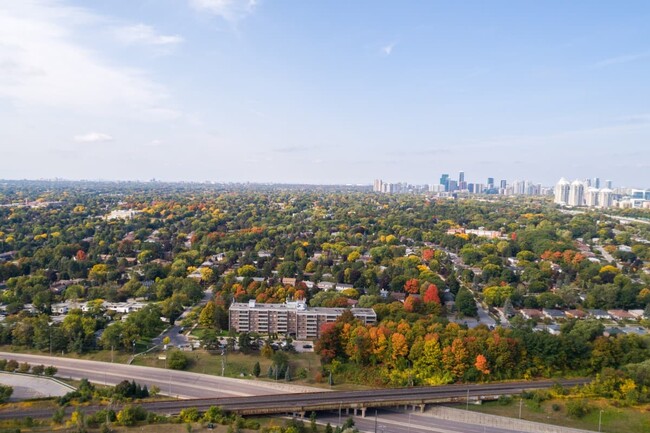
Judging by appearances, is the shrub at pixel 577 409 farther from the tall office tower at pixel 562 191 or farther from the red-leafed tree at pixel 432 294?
the tall office tower at pixel 562 191

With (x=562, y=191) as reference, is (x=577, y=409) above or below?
below

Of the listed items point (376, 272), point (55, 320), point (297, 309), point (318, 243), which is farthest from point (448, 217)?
point (55, 320)

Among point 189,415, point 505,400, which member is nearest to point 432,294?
point 505,400

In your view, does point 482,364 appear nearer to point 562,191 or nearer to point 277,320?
point 277,320

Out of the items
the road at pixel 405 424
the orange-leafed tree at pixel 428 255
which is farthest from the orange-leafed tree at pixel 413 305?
the orange-leafed tree at pixel 428 255

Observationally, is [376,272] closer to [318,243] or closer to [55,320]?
[318,243]
